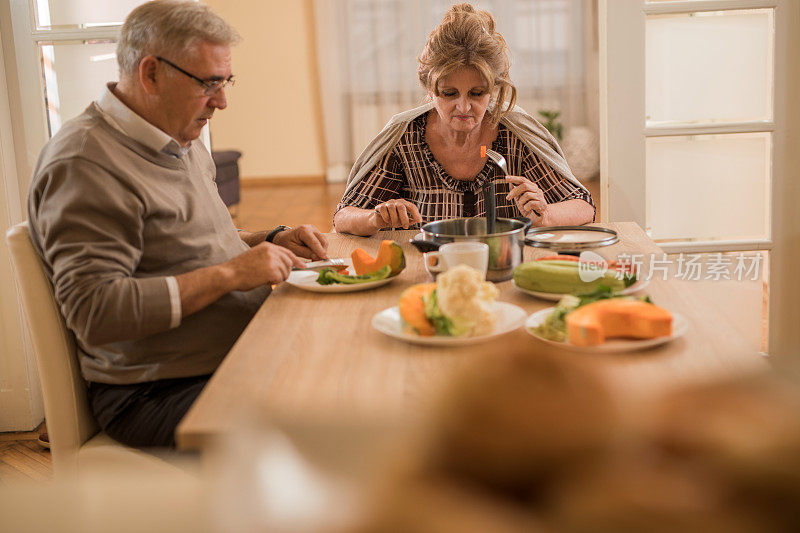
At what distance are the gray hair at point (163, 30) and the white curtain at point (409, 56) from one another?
6.59 meters

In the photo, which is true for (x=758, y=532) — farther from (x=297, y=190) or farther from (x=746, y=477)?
(x=297, y=190)

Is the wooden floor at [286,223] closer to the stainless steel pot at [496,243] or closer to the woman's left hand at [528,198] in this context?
the woman's left hand at [528,198]

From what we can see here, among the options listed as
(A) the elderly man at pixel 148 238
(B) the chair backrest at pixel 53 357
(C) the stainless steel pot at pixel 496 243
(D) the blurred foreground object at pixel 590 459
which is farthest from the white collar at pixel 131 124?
(D) the blurred foreground object at pixel 590 459

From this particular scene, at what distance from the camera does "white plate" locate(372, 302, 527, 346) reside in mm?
1145

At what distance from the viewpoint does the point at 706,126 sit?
100 inches

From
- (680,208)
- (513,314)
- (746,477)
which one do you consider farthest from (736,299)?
(746,477)

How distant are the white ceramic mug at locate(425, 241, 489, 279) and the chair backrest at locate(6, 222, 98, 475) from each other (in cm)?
70

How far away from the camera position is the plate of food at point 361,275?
1.52 meters

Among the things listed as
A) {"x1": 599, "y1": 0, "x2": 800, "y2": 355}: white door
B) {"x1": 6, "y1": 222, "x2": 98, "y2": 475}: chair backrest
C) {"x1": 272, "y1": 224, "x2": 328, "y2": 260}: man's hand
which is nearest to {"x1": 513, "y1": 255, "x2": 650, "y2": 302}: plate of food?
{"x1": 272, "y1": 224, "x2": 328, "y2": 260}: man's hand

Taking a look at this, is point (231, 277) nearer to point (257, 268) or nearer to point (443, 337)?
point (257, 268)

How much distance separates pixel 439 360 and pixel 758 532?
0.89m

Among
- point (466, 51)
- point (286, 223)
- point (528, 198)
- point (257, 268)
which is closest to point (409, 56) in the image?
point (286, 223)

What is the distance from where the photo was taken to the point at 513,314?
127 centimetres

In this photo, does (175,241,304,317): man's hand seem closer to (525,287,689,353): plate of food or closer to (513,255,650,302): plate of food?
(513,255,650,302): plate of food
